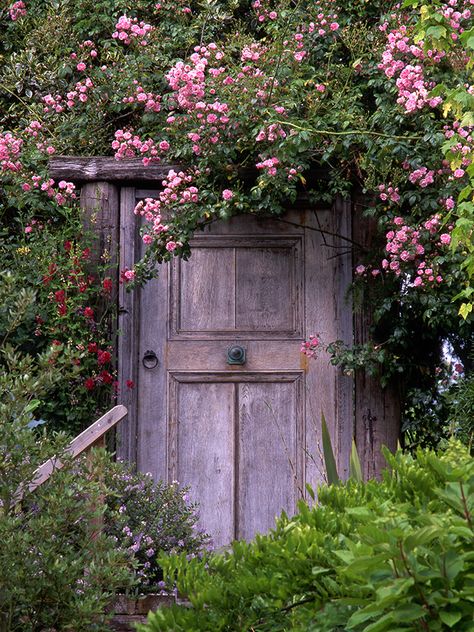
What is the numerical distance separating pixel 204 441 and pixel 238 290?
33.9 inches

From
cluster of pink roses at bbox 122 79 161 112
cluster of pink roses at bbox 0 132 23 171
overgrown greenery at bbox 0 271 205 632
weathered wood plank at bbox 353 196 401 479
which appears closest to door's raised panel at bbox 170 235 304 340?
weathered wood plank at bbox 353 196 401 479

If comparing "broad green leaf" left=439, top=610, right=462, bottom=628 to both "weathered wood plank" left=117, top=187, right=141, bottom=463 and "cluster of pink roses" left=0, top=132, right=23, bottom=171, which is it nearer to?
"weathered wood plank" left=117, top=187, right=141, bottom=463

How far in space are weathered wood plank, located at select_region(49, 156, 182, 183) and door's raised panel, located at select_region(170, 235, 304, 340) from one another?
45 cm

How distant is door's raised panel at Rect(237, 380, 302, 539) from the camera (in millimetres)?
5766

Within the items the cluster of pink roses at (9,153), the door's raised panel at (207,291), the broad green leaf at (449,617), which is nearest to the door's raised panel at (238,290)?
the door's raised panel at (207,291)

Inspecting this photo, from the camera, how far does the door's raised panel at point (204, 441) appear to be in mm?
5773

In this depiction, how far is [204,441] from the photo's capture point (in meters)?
5.80

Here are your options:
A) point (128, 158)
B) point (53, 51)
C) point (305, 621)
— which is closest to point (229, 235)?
point (128, 158)

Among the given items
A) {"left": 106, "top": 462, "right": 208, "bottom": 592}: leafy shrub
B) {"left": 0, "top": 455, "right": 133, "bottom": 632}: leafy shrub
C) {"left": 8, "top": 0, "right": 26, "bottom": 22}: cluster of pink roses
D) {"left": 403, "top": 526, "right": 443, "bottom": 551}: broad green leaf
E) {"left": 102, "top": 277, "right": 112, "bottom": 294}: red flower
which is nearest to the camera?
{"left": 403, "top": 526, "right": 443, "bottom": 551}: broad green leaf

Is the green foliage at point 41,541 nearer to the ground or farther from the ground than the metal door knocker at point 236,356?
nearer to the ground

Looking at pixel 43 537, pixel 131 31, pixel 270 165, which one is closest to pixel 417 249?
pixel 270 165

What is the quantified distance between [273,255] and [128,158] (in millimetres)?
972

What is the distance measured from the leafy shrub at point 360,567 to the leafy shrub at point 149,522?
7.80ft

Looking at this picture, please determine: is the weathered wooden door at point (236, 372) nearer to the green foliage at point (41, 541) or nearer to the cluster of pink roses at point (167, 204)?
the cluster of pink roses at point (167, 204)
